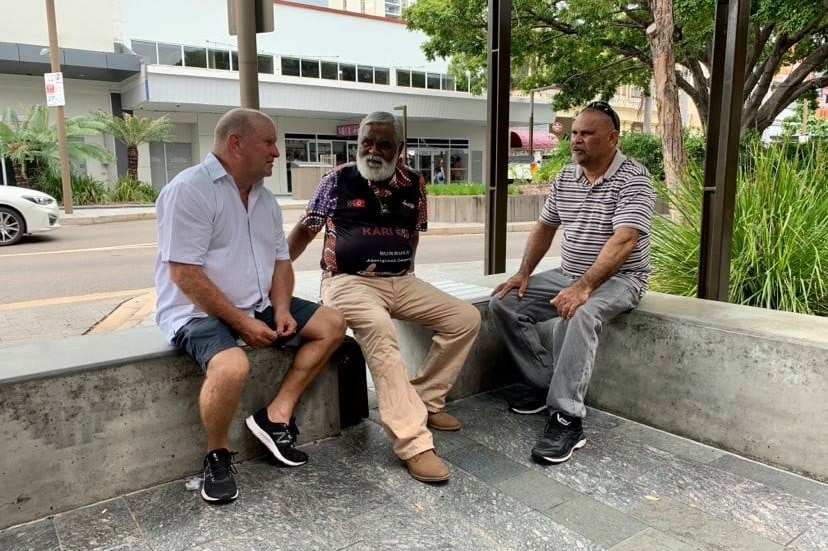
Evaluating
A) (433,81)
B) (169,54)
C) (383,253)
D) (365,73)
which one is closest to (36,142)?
(169,54)

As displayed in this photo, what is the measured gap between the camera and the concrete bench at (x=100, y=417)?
98.3 inches

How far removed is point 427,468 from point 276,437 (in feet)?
2.31

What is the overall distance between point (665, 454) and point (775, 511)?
59cm

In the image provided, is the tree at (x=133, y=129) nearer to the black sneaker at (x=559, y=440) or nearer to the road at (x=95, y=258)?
the road at (x=95, y=258)

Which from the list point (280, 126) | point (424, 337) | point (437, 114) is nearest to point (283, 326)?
point (424, 337)

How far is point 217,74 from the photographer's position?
26.9m

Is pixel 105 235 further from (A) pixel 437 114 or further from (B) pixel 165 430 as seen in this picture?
(A) pixel 437 114

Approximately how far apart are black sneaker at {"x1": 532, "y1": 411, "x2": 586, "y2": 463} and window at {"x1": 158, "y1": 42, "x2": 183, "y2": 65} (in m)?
26.9

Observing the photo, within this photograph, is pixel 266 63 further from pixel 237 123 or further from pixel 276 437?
pixel 276 437

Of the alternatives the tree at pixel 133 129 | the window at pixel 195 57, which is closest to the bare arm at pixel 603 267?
the tree at pixel 133 129

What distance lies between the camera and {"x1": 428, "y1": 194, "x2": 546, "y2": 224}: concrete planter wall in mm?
16953

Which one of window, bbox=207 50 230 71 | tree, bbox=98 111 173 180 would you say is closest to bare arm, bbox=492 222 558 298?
tree, bbox=98 111 173 180

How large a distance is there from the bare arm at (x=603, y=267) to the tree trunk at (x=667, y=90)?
534cm

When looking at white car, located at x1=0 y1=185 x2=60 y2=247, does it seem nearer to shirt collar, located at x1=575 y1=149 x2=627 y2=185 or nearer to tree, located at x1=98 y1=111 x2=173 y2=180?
shirt collar, located at x1=575 y1=149 x2=627 y2=185
